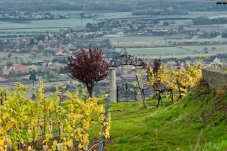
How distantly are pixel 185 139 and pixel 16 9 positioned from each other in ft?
426

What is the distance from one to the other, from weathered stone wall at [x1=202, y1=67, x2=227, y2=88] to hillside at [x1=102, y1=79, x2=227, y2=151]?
0.20 metres

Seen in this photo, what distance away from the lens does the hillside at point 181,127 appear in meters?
12.5

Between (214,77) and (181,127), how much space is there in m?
1.91

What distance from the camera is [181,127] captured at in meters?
14.1

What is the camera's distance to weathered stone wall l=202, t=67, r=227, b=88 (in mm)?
14562

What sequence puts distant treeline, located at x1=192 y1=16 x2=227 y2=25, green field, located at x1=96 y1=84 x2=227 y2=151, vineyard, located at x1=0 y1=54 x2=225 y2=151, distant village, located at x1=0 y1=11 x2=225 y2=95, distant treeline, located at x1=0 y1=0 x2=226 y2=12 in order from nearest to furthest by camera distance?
vineyard, located at x1=0 y1=54 x2=225 y2=151 < green field, located at x1=96 y1=84 x2=227 y2=151 < distant village, located at x1=0 y1=11 x2=225 y2=95 < distant treeline, located at x1=192 y1=16 x2=227 y2=25 < distant treeline, located at x1=0 y1=0 x2=226 y2=12

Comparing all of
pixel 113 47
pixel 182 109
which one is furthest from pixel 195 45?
pixel 182 109

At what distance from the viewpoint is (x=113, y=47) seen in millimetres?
74875

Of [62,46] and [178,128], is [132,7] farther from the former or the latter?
[178,128]

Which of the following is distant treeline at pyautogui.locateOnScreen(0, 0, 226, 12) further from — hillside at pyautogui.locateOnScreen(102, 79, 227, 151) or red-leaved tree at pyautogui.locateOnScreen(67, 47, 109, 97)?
hillside at pyautogui.locateOnScreen(102, 79, 227, 151)

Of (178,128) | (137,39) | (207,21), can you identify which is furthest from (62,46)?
(178,128)

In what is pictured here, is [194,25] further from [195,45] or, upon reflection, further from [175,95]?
[175,95]

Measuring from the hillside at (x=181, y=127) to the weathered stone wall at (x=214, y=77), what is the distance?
0.20 m

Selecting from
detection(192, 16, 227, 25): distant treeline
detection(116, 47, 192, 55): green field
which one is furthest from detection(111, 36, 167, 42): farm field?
detection(192, 16, 227, 25): distant treeline
